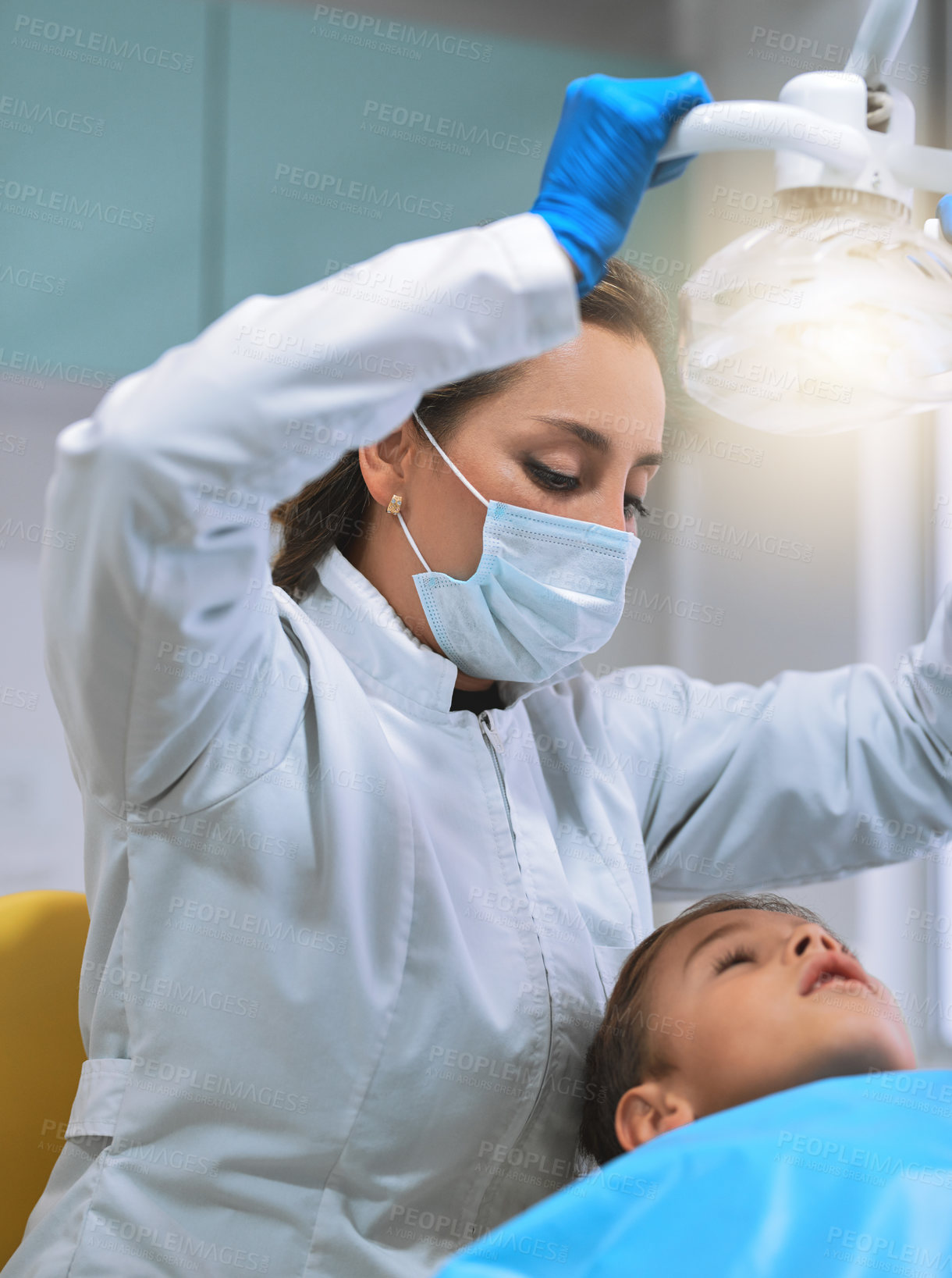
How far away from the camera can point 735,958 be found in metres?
1.26

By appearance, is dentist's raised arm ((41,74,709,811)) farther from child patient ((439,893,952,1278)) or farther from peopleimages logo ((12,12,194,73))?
peopleimages logo ((12,12,194,73))

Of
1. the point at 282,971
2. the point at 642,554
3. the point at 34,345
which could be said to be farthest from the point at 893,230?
the point at 34,345

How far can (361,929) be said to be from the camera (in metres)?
1.11

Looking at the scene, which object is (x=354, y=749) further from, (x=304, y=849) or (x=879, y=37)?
(x=879, y=37)

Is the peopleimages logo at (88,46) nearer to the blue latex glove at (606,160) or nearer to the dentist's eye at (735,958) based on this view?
the blue latex glove at (606,160)

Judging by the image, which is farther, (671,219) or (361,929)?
(671,219)

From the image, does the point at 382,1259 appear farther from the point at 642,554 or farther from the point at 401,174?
the point at 401,174

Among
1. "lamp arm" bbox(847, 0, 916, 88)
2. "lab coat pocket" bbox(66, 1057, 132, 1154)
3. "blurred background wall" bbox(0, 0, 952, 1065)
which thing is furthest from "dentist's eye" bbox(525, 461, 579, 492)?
"blurred background wall" bbox(0, 0, 952, 1065)

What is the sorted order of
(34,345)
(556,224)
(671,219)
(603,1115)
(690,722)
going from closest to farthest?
1. (556,224)
2. (603,1115)
3. (690,722)
4. (34,345)
5. (671,219)

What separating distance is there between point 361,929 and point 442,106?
1909 millimetres

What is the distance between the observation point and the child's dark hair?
46.6 inches

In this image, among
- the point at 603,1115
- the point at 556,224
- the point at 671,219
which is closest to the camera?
the point at 556,224

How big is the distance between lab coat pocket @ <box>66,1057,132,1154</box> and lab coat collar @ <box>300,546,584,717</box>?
1.57 ft

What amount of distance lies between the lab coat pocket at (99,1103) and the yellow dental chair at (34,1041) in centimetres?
14
